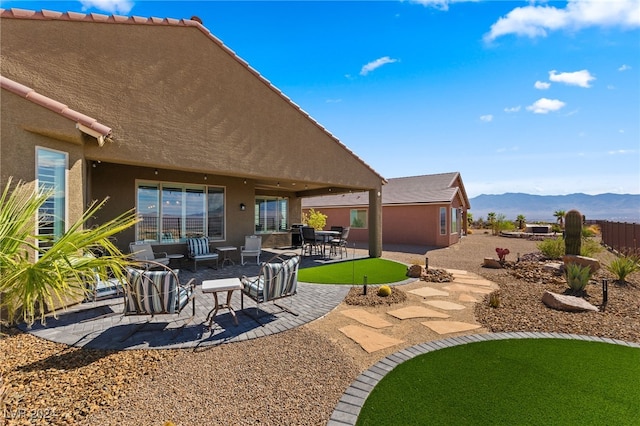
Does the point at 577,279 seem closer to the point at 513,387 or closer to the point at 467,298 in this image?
the point at 467,298

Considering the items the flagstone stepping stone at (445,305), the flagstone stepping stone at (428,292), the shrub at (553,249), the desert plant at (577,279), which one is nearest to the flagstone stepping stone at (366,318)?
the flagstone stepping stone at (445,305)

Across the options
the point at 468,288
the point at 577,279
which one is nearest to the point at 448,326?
the point at 468,288

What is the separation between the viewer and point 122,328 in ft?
17.6

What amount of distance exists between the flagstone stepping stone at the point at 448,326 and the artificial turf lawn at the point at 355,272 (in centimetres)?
334

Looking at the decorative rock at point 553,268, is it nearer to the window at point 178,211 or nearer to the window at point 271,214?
the window at point 178,211

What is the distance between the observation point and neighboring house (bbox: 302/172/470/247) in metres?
20.7

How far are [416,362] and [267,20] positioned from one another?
1107 cm

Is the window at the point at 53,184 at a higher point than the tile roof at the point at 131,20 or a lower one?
lower

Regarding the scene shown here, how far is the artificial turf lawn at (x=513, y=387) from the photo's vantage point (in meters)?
3.06

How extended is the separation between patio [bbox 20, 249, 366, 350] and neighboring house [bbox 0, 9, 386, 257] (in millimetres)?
2029

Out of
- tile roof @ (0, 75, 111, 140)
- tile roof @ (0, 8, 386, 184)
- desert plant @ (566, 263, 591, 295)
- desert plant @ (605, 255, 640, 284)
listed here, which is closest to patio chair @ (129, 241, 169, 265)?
tile roof @ (0, 75, 111, 140)

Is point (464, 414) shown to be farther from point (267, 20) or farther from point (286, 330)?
point (267, 20)

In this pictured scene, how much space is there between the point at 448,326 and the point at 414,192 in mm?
18606

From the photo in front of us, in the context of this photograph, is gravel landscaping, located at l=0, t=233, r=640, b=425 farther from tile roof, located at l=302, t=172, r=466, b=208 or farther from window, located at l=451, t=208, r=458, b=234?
window, located at l=451, t=208, r=458, b=234
